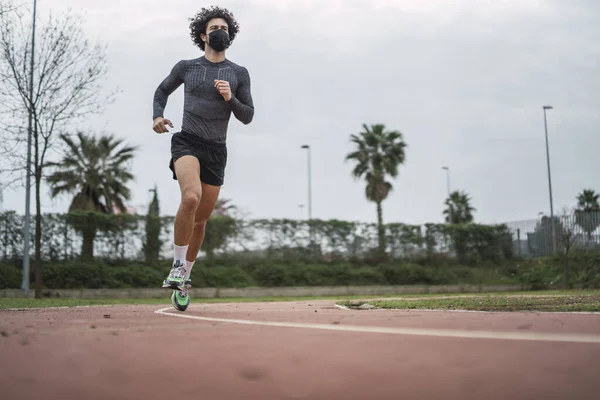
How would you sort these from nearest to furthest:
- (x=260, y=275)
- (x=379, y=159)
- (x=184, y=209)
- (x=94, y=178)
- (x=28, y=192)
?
(x=184, y=209)
(x=28, y=192)
(x=260, y=275)
(x=94, y=178)
(x=379, y=159)

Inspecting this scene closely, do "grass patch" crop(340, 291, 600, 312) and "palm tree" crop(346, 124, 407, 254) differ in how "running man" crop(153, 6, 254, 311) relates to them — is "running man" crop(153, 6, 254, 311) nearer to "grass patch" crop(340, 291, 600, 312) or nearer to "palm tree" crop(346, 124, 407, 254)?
"grass patch" crop(340, 291, 600, 312)

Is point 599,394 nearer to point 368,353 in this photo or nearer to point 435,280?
point 368,353

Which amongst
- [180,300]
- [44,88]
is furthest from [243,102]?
[44,88]

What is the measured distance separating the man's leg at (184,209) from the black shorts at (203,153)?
0.33 ft

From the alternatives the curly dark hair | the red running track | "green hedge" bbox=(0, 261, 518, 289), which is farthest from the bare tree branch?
the red running track

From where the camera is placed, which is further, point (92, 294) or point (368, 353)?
point (92, 294)

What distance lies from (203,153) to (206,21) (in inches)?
53.8

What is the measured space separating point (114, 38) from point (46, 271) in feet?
30.2

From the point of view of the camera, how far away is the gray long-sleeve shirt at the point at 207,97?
648cm

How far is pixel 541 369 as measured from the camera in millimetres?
1886

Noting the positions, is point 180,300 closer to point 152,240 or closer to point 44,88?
point 44,88

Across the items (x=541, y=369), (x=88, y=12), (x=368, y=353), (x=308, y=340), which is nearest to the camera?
(x=541, y=369)

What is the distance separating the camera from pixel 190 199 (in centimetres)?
609

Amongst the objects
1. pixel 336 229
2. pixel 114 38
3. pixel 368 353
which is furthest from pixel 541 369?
pixel 336 229
